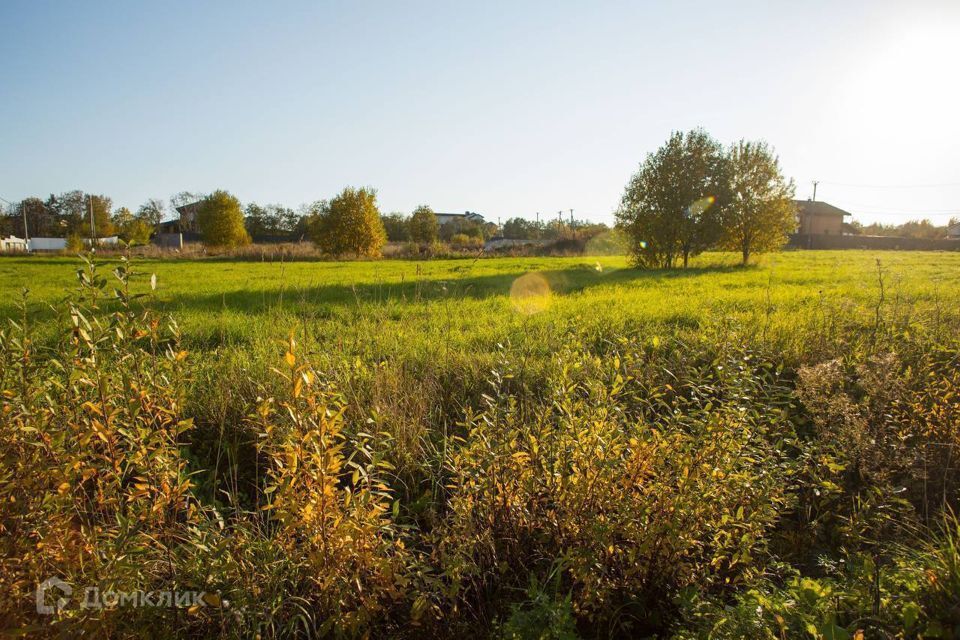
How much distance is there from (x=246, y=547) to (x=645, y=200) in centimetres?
2477

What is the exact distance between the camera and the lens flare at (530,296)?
358 inches

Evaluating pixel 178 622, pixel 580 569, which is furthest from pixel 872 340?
pixel 178 622

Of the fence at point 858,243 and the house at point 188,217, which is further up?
the house at point 188,217

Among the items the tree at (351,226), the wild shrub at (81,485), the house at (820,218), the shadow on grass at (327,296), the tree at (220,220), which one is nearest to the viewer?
the wild shrub at (81,485)

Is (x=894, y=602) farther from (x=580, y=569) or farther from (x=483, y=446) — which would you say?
(x=483, y=446)

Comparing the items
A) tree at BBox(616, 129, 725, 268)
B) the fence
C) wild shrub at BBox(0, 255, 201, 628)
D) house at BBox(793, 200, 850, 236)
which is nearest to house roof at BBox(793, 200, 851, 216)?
house at BBox(793, 200, 850, 236)

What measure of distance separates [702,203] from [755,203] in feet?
10.5

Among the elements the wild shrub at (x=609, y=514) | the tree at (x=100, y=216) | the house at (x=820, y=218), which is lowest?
the wild shrub at (x=609, y=514)

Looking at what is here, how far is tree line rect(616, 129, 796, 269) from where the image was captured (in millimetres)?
23453

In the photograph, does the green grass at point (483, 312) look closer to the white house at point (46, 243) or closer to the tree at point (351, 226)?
the tree at point (351, 226)

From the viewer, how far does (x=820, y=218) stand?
68.6m

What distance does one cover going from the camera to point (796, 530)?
333 cm

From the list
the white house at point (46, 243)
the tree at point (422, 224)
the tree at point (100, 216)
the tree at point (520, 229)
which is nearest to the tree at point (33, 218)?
the white house at point (46, 243)

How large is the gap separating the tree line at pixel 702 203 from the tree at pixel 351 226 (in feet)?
72.3
